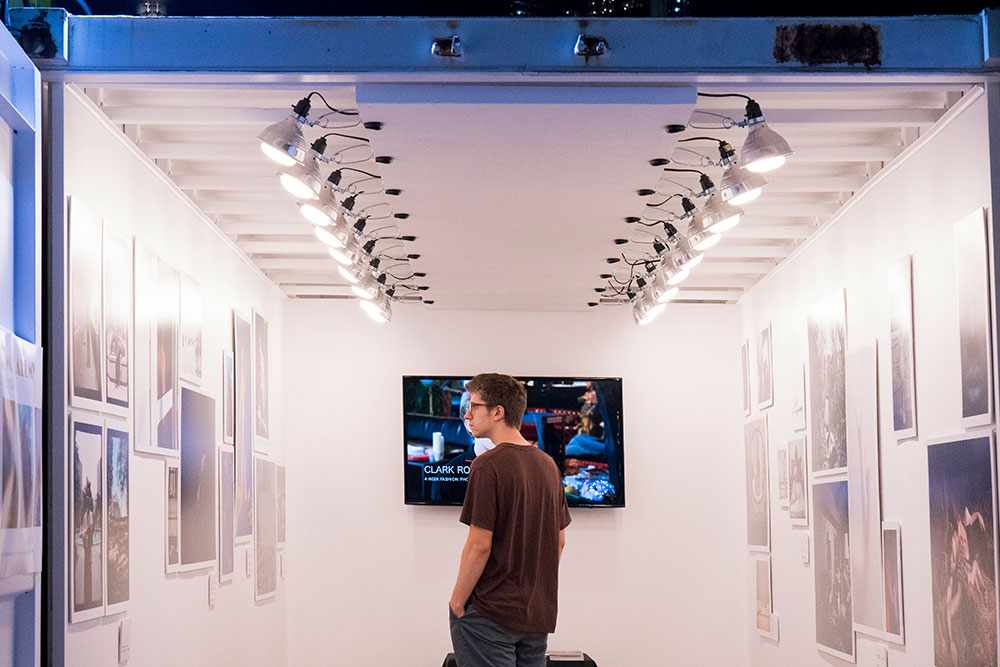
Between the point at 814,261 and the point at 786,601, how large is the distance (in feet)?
6.96

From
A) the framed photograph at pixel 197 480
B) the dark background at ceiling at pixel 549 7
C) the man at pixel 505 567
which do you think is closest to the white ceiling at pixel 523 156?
the dark background at ceiling at pixel 549 7

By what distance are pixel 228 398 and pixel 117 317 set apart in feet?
6.80

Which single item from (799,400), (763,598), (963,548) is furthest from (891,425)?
(763,598)

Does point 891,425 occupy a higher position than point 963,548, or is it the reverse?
point 891,425

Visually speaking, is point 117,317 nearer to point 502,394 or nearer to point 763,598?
point 502,394

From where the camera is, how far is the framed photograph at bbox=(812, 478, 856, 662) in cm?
594

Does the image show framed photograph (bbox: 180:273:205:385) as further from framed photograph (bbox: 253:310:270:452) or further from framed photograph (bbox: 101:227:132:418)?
framed photograph (bbox: 253:310:270:452)

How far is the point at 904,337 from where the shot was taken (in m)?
5.09

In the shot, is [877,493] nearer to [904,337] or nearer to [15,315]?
[904,337]

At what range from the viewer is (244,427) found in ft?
23.6

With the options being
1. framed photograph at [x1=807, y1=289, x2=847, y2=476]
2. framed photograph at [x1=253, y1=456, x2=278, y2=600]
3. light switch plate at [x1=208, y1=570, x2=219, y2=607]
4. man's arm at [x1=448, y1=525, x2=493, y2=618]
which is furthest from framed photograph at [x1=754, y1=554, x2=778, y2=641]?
man's arm at [x1=448, y1=525, x2=493, y2=618]

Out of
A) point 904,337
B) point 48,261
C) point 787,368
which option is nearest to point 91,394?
point 48,261

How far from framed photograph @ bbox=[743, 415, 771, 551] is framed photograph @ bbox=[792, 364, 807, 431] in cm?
88

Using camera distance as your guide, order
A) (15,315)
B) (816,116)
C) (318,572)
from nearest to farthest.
A: (15,315)
(816,116)
(318,572)
